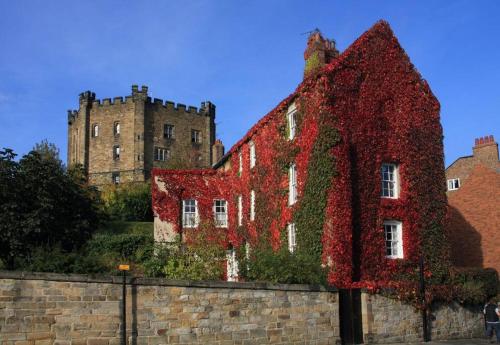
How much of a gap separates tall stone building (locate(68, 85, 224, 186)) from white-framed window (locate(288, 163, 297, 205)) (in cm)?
4189

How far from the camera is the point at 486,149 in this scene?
4025 cm

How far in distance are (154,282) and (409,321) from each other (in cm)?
1014

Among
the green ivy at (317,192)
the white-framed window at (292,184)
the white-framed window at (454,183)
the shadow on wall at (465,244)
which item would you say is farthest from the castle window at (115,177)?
the green ivy at (317,192)

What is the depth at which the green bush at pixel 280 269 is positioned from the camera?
63.1 ft

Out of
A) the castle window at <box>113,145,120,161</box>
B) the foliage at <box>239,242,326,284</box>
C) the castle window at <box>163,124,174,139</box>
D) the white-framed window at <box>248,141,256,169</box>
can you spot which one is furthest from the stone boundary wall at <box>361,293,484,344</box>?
the castle window at <box>113,145,120,161</box>

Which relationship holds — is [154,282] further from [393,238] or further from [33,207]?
[393,238]

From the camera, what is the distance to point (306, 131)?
82.0 ft

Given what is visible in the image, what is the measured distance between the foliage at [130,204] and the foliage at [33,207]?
23705mm

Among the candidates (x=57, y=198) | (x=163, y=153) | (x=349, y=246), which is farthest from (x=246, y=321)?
(x=163, y=153)

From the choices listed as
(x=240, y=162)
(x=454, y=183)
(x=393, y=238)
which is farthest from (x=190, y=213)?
(x=454, y=183)

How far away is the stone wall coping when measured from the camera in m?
15.0

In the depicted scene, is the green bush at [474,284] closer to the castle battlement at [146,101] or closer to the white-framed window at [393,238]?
the white-framed window at [393,238]

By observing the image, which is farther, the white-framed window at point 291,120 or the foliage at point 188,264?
the white-framed window at point 291,120

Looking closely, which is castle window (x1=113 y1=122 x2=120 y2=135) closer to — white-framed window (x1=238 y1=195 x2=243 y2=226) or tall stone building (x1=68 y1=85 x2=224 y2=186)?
Result: tall stone building (x1=68 y1=85 x2=224 y2=186)
